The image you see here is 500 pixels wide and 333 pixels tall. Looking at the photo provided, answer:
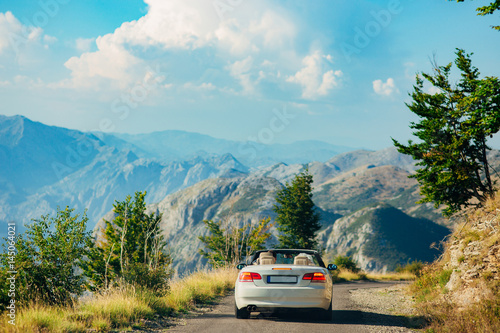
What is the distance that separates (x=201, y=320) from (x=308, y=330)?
96.4 inches

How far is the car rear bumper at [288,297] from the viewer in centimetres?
783

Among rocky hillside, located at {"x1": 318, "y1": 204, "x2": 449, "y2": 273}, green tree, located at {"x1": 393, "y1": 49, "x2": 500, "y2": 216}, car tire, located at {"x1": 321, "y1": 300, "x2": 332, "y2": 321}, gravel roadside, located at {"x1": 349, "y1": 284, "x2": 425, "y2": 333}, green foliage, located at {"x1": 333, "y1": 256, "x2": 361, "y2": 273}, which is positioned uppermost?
green tree, located at {"x1": 393, "y1": 49, "x2": 500, "y2": 216}

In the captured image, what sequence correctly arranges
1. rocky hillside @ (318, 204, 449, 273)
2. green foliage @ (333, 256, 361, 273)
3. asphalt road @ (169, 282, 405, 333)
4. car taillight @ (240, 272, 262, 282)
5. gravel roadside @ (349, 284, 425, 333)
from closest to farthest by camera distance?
1. asphalt road @ (169, 282, 405, 333)
2. gravel roadside @ (349, 284, 425, 333)
3. car taillight @ (240, 272, 262, 282)
4. green foliage @ (333, 256, 361, 273)
5. rocky hillside @ (318, 204, 449, 273)

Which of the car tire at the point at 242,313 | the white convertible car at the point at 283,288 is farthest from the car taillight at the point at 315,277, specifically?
the car tire at the point at 242,313

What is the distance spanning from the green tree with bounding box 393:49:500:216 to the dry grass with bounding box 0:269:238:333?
9251mm

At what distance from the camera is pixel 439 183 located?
552 inches

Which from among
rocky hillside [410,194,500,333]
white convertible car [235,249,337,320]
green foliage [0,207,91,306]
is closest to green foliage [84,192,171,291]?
green foliage [0,207,91,306]

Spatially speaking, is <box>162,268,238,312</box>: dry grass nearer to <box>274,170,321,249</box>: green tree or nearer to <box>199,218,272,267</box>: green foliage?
<box>199,218,272,267</box>: green foliage

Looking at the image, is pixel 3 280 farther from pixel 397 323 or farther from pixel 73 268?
pixel 397 323

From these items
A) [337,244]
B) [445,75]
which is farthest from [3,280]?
[337,244]

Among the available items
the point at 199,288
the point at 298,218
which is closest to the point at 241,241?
the point at 199,288

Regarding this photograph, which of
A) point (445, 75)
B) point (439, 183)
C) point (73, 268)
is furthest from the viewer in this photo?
point (445, 75)

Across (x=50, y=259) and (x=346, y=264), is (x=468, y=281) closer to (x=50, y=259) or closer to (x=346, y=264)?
(x=50, y=259)

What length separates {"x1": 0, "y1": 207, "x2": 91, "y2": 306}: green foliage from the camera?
305 inches
